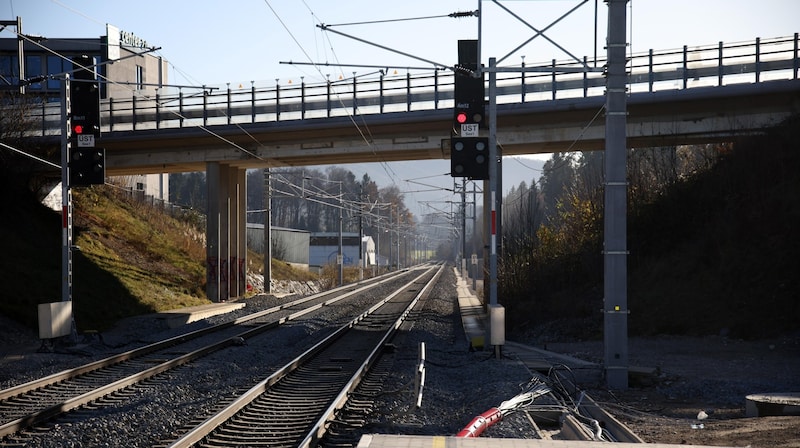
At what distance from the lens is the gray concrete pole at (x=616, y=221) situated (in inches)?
634

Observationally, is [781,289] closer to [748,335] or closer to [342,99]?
[748,335]

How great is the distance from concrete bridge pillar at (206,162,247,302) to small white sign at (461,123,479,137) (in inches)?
834

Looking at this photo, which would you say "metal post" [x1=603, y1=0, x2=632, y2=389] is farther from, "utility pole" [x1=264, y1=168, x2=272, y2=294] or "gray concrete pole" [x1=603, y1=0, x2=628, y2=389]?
"utility pole" [x1=264, y1=168, x2=272, y2=294]

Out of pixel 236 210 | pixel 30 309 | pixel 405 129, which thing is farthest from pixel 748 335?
pixel 236 210

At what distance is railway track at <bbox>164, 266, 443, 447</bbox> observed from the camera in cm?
1096

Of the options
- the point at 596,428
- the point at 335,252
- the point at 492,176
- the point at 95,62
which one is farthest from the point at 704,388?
the point at 335,252

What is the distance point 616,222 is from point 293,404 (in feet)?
22.0

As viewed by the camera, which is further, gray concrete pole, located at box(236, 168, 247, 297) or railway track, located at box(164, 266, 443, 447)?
gray concrete pole, located at box(236, 168, 247, 297)

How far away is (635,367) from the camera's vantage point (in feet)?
57.4

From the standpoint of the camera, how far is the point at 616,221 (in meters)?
16.2

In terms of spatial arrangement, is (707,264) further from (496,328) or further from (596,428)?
(596,428)

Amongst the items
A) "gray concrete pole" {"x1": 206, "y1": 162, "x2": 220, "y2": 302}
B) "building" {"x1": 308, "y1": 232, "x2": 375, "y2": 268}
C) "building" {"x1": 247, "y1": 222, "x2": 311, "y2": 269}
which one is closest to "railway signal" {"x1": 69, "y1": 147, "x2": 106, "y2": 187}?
"gray concrete pole" {"x1": 206, "y1": 162, "x2": 220, "y2": 302}

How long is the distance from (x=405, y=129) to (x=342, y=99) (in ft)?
9.58

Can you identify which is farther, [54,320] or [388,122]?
[388,122]
